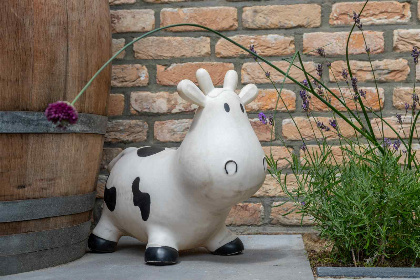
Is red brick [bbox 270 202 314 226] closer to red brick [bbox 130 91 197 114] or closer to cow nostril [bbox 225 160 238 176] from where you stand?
red brick [bbox 130 91 197 114]

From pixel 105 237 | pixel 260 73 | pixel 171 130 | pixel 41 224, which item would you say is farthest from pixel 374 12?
pixel 41 224

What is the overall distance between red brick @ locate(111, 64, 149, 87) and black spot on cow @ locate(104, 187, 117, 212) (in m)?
0.50

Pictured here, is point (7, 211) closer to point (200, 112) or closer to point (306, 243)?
point (200, 112)

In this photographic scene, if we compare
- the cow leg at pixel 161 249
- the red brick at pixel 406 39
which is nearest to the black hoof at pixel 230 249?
the cow leg at pixel 161 249

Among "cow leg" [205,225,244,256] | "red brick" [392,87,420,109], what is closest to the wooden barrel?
"cow leg" [205,225,244,256]

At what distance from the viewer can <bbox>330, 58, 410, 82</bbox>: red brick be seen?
75.5 inches

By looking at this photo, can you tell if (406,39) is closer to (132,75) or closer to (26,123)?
(132,75)

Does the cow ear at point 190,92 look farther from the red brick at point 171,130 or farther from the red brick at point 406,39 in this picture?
the red brick at point 406,39

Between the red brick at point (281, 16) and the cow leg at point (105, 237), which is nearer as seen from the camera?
the cow leg at point (105, 237)

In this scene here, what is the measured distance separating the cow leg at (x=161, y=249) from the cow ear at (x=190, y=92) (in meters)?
0.36

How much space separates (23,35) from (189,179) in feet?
1.76

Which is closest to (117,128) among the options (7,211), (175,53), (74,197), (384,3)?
(175,53)

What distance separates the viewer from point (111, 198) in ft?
5.27

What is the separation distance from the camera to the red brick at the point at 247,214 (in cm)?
195
